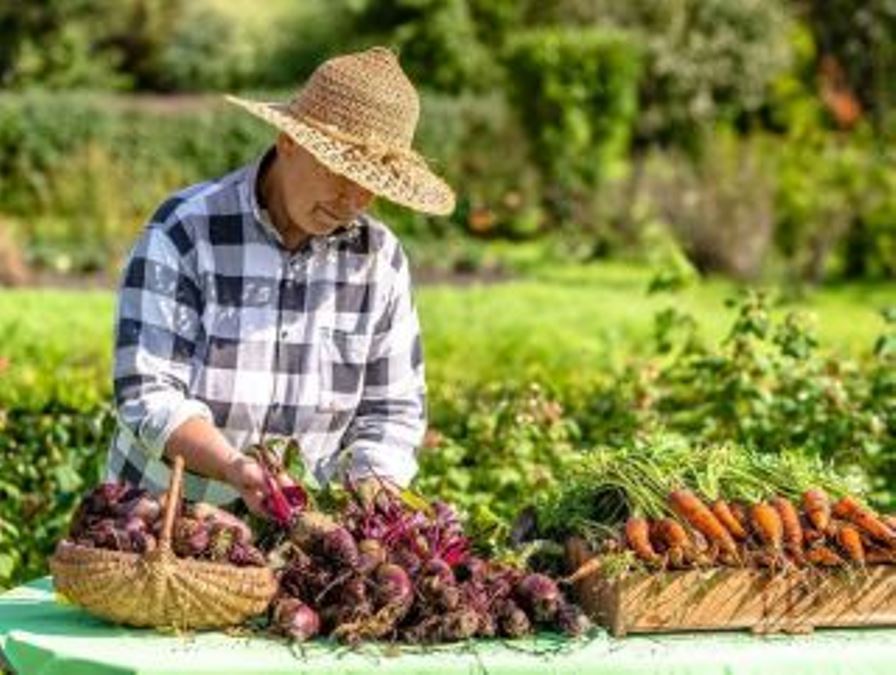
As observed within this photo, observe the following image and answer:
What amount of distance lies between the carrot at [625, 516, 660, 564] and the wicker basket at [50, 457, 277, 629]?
63 centimetres

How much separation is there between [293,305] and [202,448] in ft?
1.64

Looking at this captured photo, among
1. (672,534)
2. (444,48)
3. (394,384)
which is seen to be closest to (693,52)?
(444,48)

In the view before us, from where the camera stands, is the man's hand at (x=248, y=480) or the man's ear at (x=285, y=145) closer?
the man's hand at (x=248, y=480)

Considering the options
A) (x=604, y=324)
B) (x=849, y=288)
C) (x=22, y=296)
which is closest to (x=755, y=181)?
(x=849, y=288)

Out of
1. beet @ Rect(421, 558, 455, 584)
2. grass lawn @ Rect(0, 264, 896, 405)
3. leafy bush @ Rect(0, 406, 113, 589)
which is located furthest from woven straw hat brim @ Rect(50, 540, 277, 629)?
grass lawn @ Rect(0, 264, 896, 405)

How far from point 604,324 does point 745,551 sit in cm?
832

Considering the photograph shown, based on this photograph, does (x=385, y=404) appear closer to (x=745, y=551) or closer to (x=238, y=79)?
(x=745, y=551)

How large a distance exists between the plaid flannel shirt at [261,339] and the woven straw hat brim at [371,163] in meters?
0.19

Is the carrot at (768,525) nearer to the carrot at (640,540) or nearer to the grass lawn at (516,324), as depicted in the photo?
the carrot at (640,540)

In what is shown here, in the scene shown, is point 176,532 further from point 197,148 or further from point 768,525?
point 197,148

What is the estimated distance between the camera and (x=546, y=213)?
18438 mm

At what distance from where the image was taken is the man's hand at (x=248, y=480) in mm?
4324

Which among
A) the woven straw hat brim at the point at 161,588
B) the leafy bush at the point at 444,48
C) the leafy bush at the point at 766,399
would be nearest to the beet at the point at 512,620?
the woven straw hat brim at the point at 161,588

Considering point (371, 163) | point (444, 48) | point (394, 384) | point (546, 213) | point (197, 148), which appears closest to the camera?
point (371, 163)
